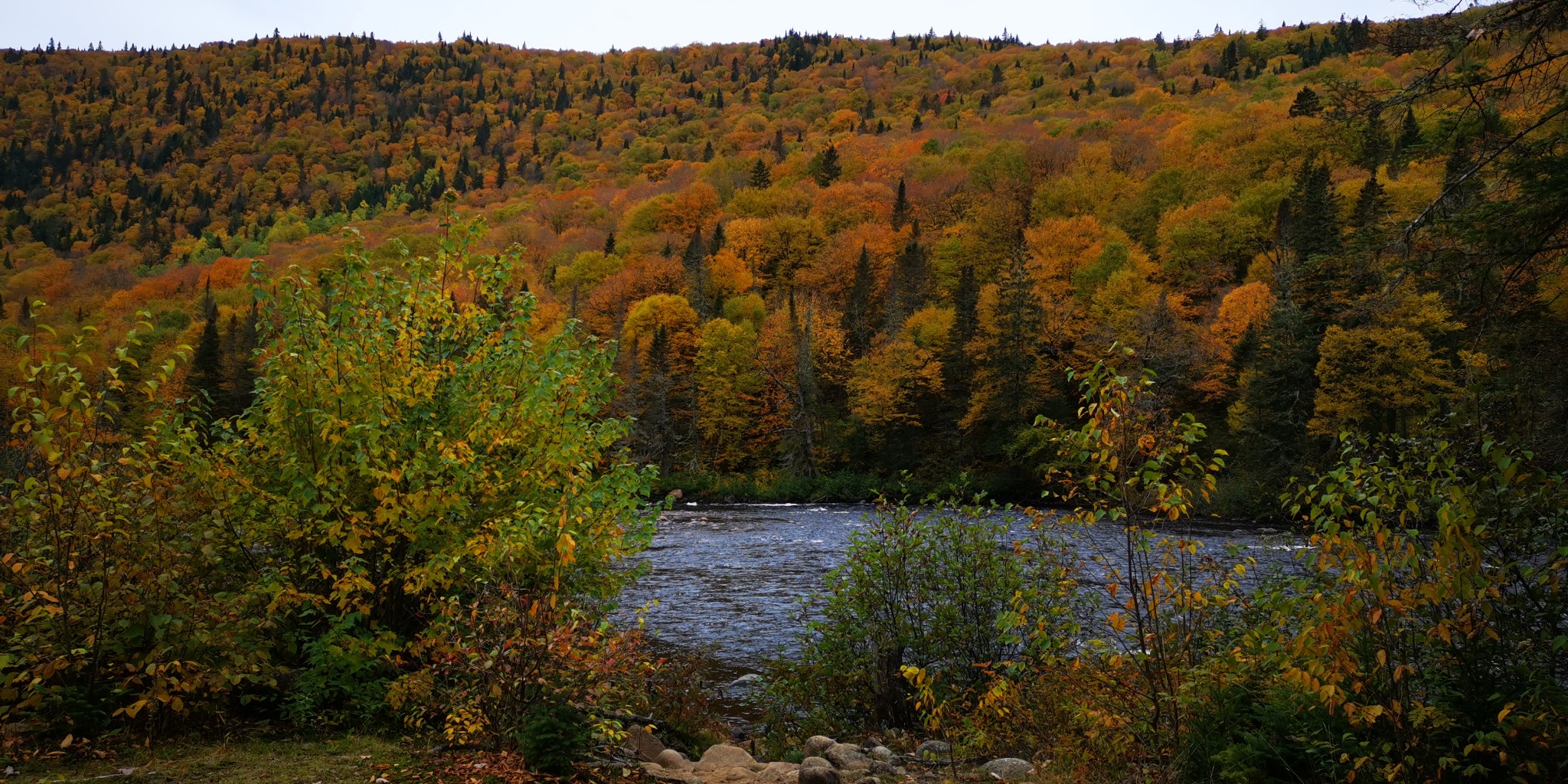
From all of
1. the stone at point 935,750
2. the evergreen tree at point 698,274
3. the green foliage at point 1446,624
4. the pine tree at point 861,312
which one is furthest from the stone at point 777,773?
the evergreen tree at point 698,274

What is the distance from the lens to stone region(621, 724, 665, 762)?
29.9 ft

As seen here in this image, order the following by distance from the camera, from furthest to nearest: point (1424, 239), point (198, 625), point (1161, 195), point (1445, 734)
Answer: point (1161, 195) < point (1424, 239) < point (198, 625) < point (1445, 734)

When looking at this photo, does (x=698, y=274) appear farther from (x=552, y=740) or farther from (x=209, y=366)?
(x=552, y=740)

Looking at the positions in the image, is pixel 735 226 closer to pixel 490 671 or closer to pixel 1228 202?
pixel 1228 202

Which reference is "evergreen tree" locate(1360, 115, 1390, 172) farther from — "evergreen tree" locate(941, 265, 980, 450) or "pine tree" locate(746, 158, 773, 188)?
"pine tree" locate(746, 158, 773, 188)

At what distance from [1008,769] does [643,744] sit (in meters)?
3.74

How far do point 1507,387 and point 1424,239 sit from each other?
1.48 meters

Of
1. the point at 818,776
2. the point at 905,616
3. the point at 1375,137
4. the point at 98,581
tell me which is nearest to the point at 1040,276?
the point at 905,616

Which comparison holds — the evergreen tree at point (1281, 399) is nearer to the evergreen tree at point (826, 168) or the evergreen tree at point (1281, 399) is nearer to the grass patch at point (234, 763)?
the grass patch at point (234, 763)

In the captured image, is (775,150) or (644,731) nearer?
(644,731)

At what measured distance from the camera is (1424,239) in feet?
26.2

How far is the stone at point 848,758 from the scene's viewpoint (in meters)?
8.79

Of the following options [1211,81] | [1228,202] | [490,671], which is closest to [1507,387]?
[490,671]

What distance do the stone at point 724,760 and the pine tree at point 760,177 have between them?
114m
